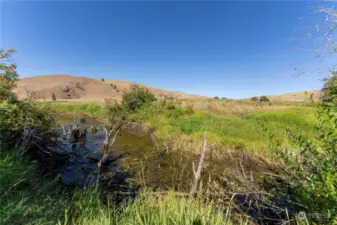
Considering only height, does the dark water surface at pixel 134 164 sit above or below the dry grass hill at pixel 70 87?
below

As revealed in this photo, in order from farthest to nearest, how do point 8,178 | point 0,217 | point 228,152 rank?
1. point 228,152
2. point 8,178
3. point 0,217

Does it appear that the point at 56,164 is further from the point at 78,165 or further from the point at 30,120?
the point at 30,120

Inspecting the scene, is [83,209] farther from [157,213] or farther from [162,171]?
[162,171]

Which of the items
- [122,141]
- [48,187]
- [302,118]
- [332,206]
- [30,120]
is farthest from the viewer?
[302,118]

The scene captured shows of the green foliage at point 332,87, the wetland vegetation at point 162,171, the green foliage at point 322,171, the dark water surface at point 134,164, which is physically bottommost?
the dark water surface at point 134,164

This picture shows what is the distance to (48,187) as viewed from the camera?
425cm

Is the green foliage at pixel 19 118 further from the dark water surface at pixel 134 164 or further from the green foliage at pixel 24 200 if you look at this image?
the green foliage at pixel 24 200

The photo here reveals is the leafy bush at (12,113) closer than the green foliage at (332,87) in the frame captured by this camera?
No

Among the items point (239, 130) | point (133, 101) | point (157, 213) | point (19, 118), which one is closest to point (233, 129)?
point (239, 130)

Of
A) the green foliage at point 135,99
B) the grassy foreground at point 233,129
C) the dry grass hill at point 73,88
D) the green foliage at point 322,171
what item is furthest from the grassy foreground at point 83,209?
the dry grass hill at point 73,88

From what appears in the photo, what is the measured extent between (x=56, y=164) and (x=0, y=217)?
4.95 m

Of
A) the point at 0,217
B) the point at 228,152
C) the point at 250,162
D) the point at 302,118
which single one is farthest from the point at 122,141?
the point at 302,118

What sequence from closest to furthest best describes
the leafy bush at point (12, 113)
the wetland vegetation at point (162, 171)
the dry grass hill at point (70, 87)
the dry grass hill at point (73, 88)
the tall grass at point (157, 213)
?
the tall grass at point (157, 213)
the wetland vegetation at point (162, 171)
the leafy bush at point (12, 113)
the dry grass hill at point (73, 88)
the dry grass hill at point (70, 87)

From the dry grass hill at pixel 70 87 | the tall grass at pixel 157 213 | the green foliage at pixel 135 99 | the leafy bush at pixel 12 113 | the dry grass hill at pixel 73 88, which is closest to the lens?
the tall grass at pixel 157 213
